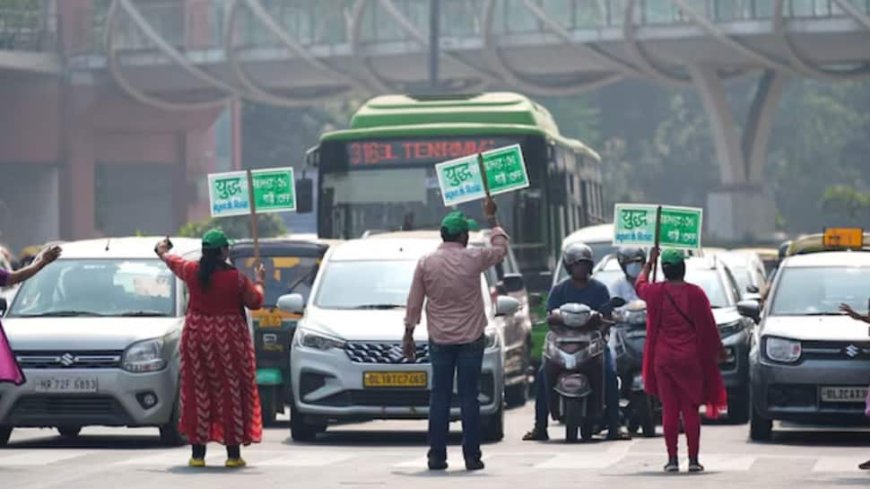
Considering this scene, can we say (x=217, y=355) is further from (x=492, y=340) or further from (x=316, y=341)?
(x=492, y=340)

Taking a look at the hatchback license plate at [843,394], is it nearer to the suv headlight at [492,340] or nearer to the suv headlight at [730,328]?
the suv headlight at [492,340]

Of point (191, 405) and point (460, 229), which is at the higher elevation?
point (460, 229)

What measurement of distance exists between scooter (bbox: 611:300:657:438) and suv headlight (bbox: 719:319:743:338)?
59.0 inches

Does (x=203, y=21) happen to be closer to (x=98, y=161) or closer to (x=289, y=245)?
(x=98, y=161)

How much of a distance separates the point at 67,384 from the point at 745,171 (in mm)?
54415

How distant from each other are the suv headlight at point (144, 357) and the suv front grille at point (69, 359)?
6 cm

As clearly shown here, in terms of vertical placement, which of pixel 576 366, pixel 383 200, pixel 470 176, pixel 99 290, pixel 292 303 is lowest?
pixel 576 366

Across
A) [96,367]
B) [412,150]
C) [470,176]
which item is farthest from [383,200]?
[96,367]

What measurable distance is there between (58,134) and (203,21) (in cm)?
570

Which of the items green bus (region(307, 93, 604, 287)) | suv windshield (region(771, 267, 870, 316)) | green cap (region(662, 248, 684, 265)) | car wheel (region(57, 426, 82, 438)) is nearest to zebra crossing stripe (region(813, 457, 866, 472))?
green cap (region(662, 248, 684, 265))

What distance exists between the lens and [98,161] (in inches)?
3056

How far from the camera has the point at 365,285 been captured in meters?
19.5

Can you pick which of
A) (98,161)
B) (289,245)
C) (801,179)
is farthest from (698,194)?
(289,245)

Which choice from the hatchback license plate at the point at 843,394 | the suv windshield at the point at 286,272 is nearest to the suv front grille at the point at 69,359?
the suv windshield at the point at 286,272
